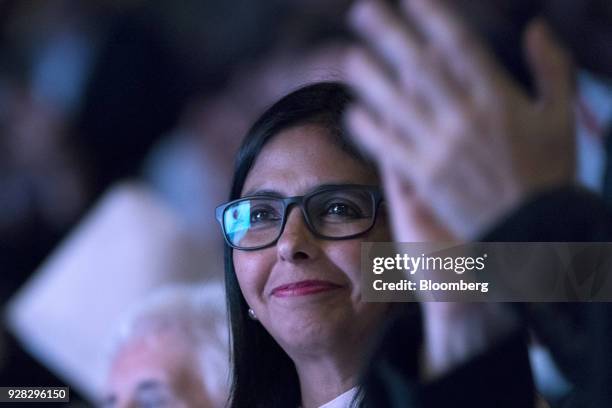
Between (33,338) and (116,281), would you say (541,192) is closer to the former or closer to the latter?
(116,281)

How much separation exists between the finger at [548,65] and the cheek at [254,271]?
0.38m

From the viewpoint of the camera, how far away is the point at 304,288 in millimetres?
1245

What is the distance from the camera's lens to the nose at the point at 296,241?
1.24 metres

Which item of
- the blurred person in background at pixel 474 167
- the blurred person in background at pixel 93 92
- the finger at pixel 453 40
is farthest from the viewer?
the blurred person in background at pixel 93 92

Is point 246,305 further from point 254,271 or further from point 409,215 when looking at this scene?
point 409,215

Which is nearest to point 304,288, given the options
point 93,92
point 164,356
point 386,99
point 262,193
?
point 262,193

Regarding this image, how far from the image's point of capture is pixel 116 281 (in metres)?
1.50

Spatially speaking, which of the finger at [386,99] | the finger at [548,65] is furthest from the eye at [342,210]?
the finger at [548,65]

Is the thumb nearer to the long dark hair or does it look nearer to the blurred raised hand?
the blurred raised hand

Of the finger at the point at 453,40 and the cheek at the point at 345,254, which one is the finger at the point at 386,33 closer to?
the finger at the point at 453,40

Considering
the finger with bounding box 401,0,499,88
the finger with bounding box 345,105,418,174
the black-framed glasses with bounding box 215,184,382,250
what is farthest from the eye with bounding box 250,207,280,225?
the finger with bounding box 401,0,499,88

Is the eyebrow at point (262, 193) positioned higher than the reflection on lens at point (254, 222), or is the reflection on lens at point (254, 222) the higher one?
the eyebrow at point (262, 193)

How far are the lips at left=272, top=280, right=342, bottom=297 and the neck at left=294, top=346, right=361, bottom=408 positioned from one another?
0.08 meters

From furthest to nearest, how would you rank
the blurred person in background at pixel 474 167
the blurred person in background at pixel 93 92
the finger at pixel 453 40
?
the blurred person in background at pixel 93 92 < the finger at pixel 453 40 < the blurred person in background at pixel 474 167
